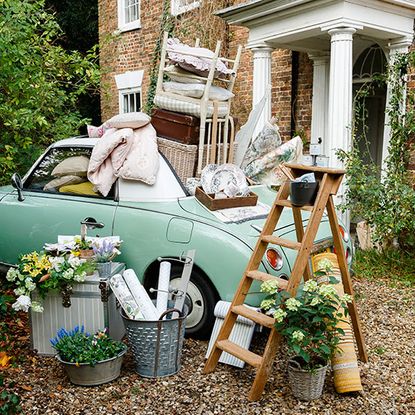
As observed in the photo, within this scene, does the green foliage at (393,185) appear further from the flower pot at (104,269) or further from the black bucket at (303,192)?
the flower pot at (104,269)

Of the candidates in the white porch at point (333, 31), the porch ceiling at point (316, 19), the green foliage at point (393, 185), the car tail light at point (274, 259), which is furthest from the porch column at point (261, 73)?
the car tail light at point (274, 259)

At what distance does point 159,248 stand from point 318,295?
54.9 inches

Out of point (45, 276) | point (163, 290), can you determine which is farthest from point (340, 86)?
point (45, 276)

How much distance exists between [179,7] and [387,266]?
22.6 ft

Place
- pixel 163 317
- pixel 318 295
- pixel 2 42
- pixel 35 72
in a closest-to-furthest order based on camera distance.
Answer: pixel 318 295 → pixel 163 317 → pixel 2 42 → pixel 35 72

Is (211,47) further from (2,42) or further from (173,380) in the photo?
(173,380)

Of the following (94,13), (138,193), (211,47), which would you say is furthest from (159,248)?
(94,13)

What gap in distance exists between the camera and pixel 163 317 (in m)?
3.52

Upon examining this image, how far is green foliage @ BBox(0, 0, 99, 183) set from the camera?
5.37 metres

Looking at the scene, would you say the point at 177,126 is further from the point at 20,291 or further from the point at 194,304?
the point at 20,291

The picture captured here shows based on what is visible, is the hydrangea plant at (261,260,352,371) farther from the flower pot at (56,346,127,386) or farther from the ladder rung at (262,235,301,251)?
the flower pot at (56,346,127,386)

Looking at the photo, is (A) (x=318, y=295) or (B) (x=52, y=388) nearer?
(A) (x=318, y=295)

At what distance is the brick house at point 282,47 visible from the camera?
6.11m

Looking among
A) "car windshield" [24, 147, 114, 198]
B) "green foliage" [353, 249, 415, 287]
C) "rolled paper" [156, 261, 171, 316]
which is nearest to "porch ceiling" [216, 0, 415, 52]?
"green foliage" [353, 249, 415, 287]
